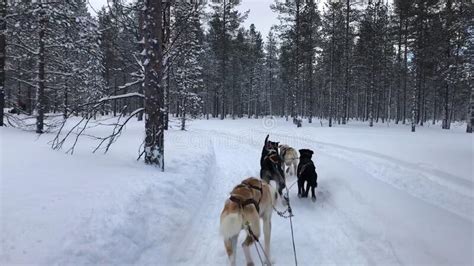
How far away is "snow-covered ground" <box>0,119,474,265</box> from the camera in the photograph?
161 inches

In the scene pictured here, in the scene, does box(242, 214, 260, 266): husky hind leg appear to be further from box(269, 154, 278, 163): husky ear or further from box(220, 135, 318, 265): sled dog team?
box(269, 154, 278, 163): husky ear

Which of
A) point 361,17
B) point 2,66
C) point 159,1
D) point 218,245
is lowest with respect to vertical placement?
point 218,245

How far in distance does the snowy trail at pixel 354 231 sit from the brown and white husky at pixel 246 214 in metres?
0.59

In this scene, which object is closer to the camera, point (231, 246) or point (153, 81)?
point (231, 246)

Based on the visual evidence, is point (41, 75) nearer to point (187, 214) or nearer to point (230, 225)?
point (187, 214)

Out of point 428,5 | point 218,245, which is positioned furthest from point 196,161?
point 428,5

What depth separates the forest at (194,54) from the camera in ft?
28.5

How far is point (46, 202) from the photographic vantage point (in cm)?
456

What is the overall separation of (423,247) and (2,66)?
17225 mm

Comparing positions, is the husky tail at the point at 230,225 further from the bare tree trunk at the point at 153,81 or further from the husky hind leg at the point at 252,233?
the bare tree trunk at the point at 153,81

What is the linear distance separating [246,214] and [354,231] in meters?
2.57

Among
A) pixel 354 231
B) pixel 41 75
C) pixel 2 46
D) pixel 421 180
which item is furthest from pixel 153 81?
pixel 2 46

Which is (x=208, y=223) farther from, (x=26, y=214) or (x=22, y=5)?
(x=22, y=5)

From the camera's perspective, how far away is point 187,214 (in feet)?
20.1
